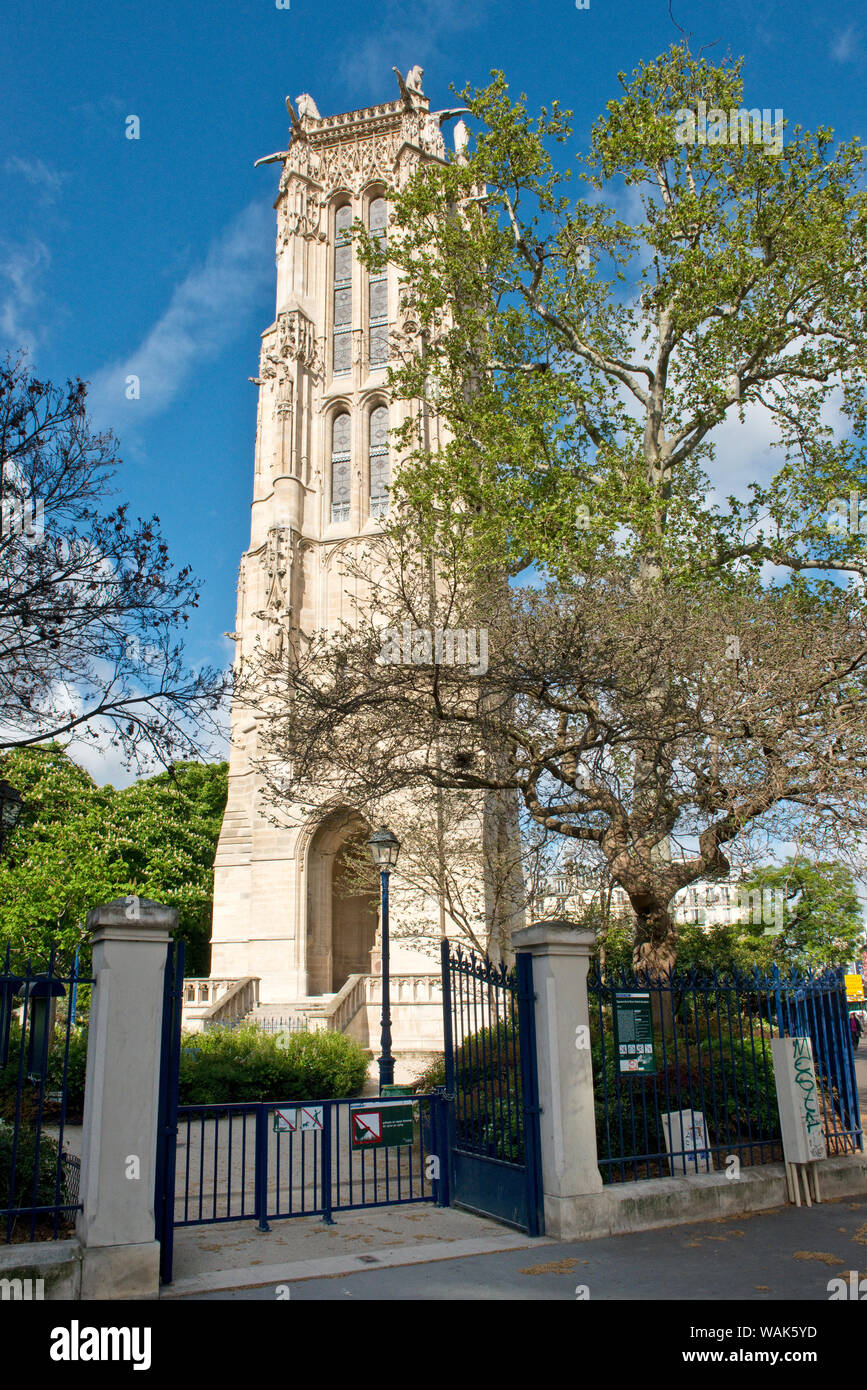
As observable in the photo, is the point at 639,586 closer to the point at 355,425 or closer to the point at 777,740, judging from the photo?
the point at 777,740

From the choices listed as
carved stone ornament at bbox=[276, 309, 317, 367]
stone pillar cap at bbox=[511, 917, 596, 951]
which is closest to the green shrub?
stone pillar cap at bbox=[511, 917, 596, 951]

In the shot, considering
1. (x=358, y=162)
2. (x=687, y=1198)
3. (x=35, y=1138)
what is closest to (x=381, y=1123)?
(x=687, y=1198)

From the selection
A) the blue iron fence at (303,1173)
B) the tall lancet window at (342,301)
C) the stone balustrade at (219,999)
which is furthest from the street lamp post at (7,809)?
the tall lancet window at (342,301)

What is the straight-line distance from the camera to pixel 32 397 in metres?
11.1

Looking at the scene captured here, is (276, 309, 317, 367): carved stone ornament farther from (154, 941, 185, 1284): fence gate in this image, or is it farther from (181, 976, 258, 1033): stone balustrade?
(154, 941, 185, 1284): fence gate

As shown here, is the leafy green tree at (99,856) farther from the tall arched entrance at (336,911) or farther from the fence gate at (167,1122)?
the fence gate at (167,1122)

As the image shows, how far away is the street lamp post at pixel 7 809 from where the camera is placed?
10281 mm

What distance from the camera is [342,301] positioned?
37125mm

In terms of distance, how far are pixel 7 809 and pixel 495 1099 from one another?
6453 millimetres

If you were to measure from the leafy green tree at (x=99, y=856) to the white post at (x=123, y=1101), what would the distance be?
2599cm

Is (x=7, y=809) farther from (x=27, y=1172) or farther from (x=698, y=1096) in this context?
(x=698, y=1096)

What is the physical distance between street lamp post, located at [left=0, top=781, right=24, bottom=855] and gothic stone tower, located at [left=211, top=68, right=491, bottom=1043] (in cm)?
1501
